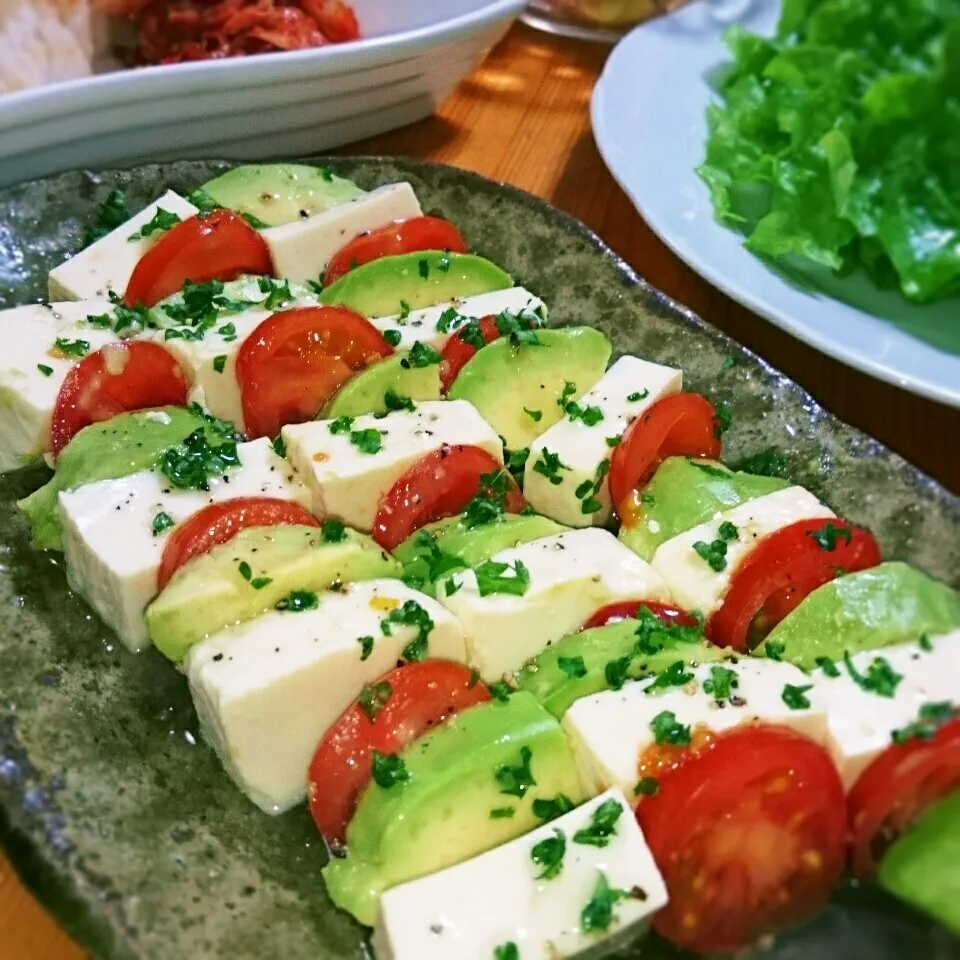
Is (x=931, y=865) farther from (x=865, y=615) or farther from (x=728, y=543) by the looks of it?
(x=728, y=543)

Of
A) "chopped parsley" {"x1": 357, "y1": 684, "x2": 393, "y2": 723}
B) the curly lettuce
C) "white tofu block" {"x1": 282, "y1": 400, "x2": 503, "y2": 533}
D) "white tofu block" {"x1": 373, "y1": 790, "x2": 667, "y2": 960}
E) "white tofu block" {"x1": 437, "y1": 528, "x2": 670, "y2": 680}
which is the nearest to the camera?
"white tofu block" {"x1": 373, "y1": 790, "x2": 667, "y2": 960}

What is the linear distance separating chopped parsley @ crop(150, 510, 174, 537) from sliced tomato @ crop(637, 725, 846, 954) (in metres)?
0.84

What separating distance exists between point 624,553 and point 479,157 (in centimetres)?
181

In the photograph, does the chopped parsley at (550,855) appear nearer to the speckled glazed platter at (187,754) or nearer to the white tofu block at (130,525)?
the speckled glazed platter at (187,754)

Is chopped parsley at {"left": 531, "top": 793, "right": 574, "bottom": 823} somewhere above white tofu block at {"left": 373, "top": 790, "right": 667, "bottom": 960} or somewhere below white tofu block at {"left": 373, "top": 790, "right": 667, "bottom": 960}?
below

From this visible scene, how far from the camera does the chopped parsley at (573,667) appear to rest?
1.52 metres

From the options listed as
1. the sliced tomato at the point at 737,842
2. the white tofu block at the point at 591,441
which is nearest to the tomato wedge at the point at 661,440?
the white tofu block at the point at 591,441

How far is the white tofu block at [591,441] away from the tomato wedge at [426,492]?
0.13 metres

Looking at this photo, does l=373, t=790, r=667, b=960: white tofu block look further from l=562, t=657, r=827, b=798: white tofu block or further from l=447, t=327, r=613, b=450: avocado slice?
l=447, t=327, r=613, b=450: avocado slice

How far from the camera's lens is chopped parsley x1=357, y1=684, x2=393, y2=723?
148 cm

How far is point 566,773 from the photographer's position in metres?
1.44

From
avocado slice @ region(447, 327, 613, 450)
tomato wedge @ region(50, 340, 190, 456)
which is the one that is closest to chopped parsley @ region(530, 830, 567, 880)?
avocado slice @ region(447, 327, 613, 450)

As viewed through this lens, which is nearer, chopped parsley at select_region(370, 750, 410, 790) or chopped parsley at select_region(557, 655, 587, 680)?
chopped parsley at select_region(370, 750, 410, 790)

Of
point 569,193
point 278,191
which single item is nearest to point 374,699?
point 278,191
